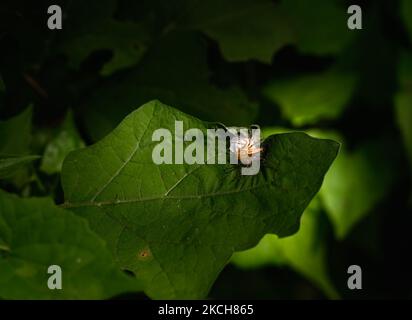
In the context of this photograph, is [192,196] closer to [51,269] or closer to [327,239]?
[51,269]

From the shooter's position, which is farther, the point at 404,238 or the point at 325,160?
the point at 404,238

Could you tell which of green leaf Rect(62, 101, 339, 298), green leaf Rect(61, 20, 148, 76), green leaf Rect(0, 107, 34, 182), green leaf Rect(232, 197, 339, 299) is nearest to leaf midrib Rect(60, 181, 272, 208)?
green leaf Rect(62, 101, 339, 298)

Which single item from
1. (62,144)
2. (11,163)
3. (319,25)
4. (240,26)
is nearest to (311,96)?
(319,25)

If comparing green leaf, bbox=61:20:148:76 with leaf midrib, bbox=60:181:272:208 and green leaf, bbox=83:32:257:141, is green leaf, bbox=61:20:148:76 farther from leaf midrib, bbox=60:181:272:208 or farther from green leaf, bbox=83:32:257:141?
leaf midrib, bbox=60:181:272:208

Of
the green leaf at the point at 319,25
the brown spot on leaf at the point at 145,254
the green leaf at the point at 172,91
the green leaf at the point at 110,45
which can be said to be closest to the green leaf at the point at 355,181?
the green leaf at the point at 319,25

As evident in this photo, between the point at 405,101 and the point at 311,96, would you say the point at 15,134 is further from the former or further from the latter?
the point at 405,101

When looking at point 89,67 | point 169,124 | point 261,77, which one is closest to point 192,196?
point 169,124
